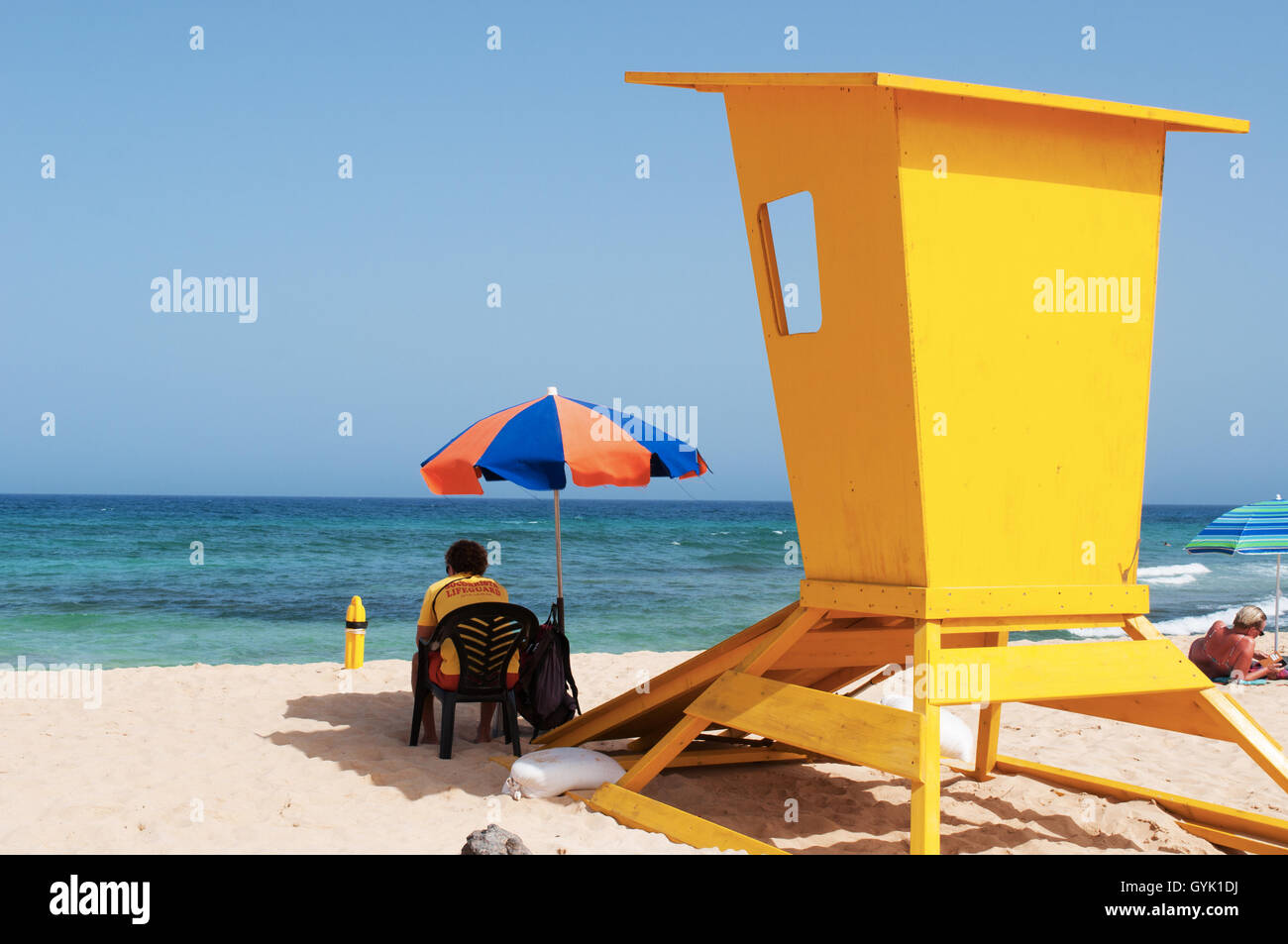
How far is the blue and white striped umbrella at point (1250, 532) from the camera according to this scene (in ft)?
35.0

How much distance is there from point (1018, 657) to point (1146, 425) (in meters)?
1.27

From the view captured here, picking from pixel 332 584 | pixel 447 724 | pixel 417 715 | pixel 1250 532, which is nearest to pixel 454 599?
pixel 447 724

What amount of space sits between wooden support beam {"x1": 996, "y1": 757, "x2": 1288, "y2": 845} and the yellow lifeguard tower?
42 mm

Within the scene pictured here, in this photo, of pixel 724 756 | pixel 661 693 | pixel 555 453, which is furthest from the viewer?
pixel 724 756

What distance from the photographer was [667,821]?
4840 mm

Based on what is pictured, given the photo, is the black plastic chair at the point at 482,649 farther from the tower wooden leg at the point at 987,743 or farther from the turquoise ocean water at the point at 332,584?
the turquoise ocean water at the point at 332,584

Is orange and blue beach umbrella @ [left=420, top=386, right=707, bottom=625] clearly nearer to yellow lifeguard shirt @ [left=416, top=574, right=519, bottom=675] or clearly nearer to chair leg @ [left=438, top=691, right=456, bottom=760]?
yellow lifeguard shirt @ [left=416, top=574, right=519, bottom=675]

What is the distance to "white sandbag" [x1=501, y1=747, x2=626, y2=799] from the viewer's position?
5.39m

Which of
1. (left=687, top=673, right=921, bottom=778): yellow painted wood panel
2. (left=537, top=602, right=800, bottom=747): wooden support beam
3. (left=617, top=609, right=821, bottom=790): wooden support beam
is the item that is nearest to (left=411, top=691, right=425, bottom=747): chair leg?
(left=537, top=602, right=800, bottom=747): wooden support beam

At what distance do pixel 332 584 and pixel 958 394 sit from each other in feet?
75.0

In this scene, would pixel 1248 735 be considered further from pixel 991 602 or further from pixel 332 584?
pixel 332 584

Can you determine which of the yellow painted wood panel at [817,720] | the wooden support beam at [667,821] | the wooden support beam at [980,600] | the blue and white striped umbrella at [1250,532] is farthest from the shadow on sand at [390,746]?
the blue and white striped umbrella at [1250,532]

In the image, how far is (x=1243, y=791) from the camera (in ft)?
20.8
